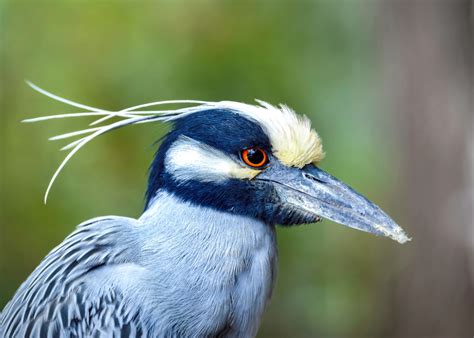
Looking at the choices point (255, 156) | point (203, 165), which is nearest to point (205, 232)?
point (203, 165)

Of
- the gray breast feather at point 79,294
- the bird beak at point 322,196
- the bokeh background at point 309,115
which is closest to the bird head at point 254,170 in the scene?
the bird beak at point 322,196

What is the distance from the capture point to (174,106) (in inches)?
266

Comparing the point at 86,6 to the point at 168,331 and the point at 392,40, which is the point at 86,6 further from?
the point at 168,331

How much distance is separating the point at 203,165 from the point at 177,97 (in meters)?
4.27

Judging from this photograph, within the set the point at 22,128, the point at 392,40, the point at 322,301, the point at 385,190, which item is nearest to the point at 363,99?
the point at 385,190

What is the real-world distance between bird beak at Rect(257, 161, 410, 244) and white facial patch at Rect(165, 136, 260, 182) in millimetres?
113

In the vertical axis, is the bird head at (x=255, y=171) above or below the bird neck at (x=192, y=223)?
above

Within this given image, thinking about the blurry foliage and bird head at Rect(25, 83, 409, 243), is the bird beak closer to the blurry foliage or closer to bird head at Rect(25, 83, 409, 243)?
bird head at Rect(25, 83, 409, 243)

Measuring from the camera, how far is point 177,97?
282 inches

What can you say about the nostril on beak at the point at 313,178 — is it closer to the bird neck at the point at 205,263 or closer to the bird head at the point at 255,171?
the bird head at the point at 255,171

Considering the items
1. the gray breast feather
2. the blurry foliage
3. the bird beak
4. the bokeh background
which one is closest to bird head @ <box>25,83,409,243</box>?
the bird beak

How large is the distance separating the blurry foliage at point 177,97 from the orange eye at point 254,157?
3.82m

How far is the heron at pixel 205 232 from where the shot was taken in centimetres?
290

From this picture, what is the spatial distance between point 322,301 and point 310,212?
16.7 feet
